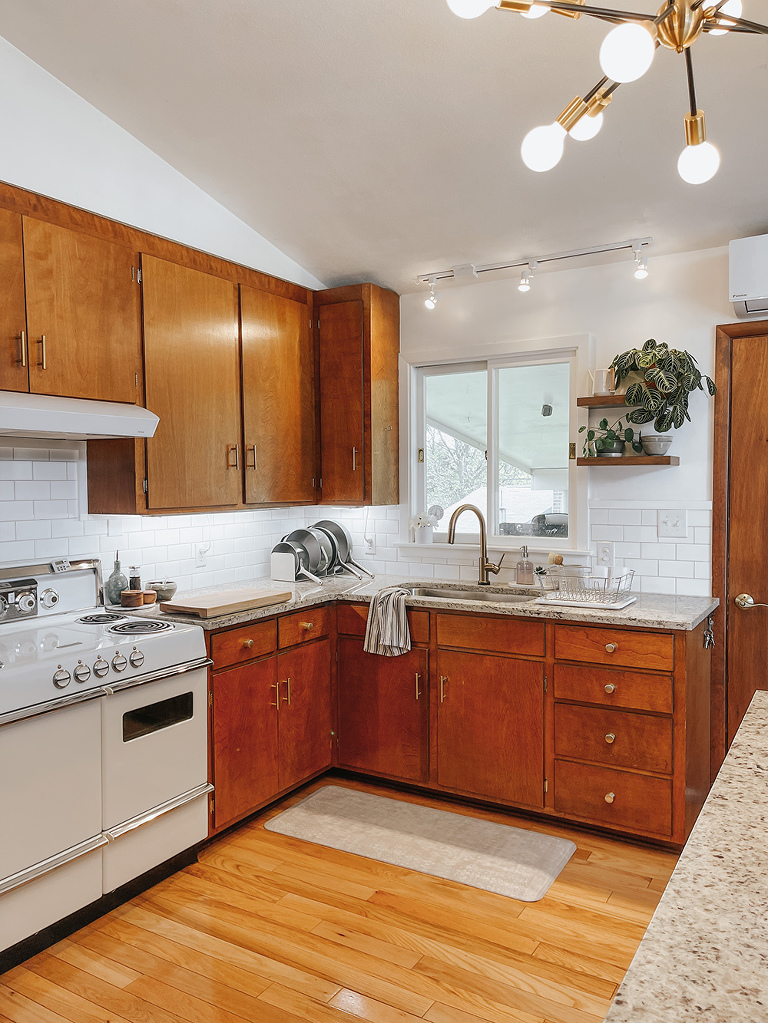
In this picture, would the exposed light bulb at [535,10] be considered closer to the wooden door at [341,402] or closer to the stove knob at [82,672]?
the stove knob at [82,672]

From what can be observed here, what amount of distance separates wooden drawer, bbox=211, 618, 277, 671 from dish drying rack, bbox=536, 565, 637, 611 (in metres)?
1.18

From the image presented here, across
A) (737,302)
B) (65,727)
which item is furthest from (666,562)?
(65,727)

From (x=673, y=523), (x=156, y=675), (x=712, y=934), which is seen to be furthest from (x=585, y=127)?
(x=673, y=523)

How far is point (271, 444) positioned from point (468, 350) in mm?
1147

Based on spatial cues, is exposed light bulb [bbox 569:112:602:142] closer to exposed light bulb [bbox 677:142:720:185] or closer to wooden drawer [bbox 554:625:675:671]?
exposed light bulb [bbox 677:142:720:185]

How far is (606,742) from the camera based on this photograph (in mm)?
2982

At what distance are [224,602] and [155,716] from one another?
55cm

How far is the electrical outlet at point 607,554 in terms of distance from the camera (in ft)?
11.6

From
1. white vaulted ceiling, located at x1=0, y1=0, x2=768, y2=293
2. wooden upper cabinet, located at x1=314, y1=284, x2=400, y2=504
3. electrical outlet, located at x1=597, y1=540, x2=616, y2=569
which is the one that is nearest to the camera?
white vaulted ceiling, located at x1=0, y1=0, x2=768, y2=293

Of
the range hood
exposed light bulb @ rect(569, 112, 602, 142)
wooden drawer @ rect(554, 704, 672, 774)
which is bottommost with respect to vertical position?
wooden drawer @ rect(554, 704, 672, 774)

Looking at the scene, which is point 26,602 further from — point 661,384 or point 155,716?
point 661,384

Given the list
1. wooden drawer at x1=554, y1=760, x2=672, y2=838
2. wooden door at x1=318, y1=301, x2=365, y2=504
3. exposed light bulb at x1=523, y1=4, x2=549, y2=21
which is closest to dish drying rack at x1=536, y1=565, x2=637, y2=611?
wooden drawer at x1=554, y1=760, x2=672, y2=838

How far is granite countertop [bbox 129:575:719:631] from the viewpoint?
2879mm

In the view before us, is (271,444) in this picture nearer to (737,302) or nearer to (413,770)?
(413,770)
